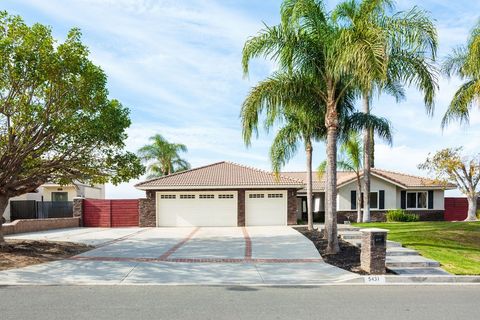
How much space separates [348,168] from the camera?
2573 cm

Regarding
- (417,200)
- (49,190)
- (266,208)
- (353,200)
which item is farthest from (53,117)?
(417,200)

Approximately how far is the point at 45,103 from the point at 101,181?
337 cm

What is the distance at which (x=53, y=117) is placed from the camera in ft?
42.3

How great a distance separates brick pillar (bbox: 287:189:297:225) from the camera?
81.1 feet

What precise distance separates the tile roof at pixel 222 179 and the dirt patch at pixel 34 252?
938 centimetres

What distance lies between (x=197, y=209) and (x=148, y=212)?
3033mm

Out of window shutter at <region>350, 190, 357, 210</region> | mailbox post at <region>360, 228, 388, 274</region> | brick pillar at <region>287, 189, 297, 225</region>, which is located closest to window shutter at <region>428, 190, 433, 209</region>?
window shutter at <region>350, 190, 357, 210</region>

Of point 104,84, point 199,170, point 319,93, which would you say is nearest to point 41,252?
point 104,84

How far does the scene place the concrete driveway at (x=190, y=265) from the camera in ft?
32.5

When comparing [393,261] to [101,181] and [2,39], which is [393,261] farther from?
[2,39]

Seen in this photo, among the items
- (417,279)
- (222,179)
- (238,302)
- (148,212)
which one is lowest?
(417,279)

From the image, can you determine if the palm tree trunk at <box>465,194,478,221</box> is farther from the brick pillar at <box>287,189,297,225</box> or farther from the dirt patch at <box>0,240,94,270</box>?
the dirt patch at <box>0,240,94,270</box>

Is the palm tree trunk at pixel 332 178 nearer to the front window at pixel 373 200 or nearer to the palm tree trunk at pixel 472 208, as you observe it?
the front window at pixel 373 200

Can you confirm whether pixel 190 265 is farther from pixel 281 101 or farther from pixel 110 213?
pixel 110 213
